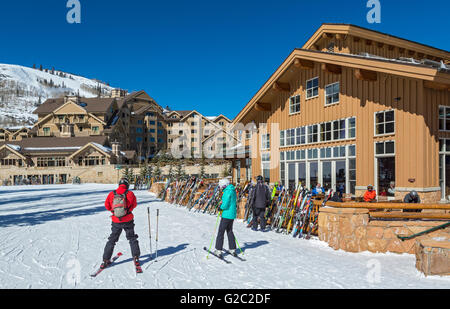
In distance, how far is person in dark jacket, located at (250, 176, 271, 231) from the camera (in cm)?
1008

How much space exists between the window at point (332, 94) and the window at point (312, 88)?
1.97 feet

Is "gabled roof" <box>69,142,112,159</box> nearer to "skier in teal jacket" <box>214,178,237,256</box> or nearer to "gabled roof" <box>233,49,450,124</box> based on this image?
"gabled roof" <box>233,49,450,124</box>

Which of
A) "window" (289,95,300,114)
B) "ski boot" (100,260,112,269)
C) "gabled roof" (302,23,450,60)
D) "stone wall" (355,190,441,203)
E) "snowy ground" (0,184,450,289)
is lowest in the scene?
"snowy ground" (0,184,450,289)

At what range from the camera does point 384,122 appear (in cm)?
1173

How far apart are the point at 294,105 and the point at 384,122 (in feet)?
17.2

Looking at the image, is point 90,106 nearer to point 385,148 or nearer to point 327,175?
point 327,175

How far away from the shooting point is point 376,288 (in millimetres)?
5277

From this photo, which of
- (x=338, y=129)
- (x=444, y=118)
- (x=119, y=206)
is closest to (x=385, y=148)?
(x=444, y=118)

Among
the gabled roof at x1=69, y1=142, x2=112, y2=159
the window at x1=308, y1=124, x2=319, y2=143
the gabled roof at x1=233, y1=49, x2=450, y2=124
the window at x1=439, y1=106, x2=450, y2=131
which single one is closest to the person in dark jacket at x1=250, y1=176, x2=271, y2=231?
the gabled roof at x1=233, y1=49, x2=450, y2=124

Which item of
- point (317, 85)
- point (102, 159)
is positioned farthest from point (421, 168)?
point (102, 159)

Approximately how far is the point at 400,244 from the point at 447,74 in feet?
18.2

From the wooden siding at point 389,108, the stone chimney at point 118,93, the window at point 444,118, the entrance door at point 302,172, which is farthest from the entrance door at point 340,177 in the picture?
the stone chimney at point 118,93

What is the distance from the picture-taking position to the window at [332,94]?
45.3 feet

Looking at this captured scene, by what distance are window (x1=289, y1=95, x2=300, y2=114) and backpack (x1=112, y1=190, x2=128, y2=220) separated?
11.5 meters
